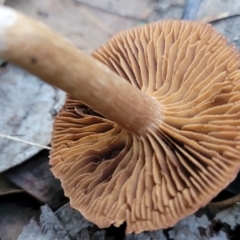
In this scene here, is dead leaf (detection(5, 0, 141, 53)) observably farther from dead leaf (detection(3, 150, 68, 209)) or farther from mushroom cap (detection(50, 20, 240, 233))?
dead leaf (detection(3, 150, 68, 209))

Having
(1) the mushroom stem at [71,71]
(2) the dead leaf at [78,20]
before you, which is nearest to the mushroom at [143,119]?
(1) the mushroom stem at [71,71]

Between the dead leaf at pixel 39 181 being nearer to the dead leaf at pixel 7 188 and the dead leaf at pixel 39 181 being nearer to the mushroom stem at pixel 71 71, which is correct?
the dead leaf at pixel 7 188

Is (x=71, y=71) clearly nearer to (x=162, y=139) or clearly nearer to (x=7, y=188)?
(x=162, y=139)

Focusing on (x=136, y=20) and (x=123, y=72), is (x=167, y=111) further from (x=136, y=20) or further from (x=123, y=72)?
(x=136, y=20)

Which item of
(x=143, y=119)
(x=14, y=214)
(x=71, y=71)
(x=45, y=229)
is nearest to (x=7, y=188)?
(x=14, y=214)

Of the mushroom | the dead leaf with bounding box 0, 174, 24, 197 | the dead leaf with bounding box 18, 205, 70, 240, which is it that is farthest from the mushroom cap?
the dead leaf with bounding box 0, 174, 24, 197

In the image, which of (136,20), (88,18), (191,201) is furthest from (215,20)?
(191,201)

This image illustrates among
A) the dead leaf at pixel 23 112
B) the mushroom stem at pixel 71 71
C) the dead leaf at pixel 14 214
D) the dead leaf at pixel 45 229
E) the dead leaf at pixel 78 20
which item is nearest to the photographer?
the mushroom stem at pixel 71 71

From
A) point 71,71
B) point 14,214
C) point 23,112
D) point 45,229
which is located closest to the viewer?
point 71,71
